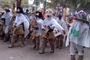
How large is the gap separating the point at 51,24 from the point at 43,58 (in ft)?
5.00

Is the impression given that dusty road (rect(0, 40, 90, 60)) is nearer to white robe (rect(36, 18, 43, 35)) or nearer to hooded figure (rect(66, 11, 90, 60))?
white robe (rect(36, 18, 43, 35))

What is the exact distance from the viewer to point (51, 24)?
19.4 feet

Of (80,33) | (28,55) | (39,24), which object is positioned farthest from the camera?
(39,24)

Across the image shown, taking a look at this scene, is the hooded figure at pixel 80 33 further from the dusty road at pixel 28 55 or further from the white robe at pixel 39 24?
the white robe at pixel 39 24

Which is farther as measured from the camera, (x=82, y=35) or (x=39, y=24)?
(x=39, y=24)

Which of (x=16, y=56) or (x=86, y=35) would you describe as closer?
(x=86, y=35)

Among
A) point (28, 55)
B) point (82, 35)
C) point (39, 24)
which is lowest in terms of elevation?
point (28, 55)

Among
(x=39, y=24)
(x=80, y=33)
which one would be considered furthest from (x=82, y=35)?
(x=39, y=24)

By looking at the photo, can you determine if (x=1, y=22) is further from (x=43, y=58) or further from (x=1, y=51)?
(x=43, y=58)

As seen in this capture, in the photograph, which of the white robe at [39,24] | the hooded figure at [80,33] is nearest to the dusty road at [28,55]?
the white robe at [39,24]

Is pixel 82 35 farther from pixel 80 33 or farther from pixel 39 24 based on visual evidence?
pixel 39 24

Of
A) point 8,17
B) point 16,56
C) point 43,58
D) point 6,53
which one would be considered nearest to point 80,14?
point 43,58

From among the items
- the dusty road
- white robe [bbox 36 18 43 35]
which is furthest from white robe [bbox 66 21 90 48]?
white robe [bbox 36 18 43 35]

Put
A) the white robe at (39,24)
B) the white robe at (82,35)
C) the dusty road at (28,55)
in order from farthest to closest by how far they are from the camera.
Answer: the white robe at (39,24) → the dusty road at (28,55) → the white robe at (82,35)
